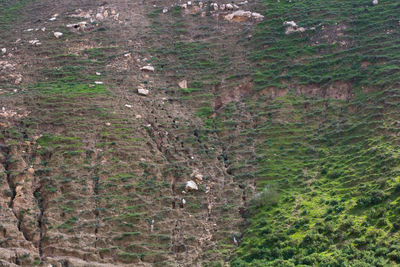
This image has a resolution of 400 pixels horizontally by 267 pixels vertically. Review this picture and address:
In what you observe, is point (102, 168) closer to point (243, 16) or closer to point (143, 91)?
point (143, 91)

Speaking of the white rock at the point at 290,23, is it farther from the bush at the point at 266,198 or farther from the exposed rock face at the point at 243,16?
the bush at the point at 266,198

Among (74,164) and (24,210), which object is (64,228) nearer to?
(24,210)

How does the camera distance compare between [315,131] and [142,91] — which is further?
[142,91]

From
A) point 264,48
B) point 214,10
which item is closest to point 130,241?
point 264,48

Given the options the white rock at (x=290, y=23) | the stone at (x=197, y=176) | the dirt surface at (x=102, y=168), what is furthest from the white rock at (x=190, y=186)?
the white rock at (x=290, y=23)

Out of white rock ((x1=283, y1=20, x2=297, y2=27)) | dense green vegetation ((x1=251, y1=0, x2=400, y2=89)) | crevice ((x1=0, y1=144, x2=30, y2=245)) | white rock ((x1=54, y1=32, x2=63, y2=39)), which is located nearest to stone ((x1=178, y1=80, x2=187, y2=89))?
dense green vegetation ((x1=251, y1=0, x2=400, y2=89))

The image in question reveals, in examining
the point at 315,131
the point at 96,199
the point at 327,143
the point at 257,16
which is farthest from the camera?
the point at 257,16

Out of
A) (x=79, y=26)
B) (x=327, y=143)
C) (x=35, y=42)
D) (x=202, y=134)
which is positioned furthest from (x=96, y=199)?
(x=79, y=26)

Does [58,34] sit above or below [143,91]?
above

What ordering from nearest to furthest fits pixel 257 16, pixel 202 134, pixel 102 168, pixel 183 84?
pixel 102 168 → pixel 202 134 → pixel 183 84 → pixel 257 16
